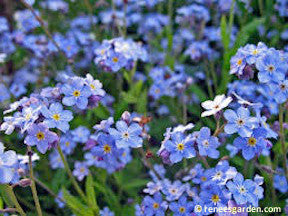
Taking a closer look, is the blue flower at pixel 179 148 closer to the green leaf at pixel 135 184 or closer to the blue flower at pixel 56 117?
the blue flower at pixel 56 117

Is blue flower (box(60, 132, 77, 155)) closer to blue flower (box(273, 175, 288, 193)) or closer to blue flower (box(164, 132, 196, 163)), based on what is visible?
blue flower (box(164, 132, 196, 163))

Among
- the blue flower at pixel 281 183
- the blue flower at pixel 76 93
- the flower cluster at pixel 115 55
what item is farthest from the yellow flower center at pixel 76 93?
the blue flower at pixel 281 183

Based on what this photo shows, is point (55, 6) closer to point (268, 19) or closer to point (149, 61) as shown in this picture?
point (149, 61)

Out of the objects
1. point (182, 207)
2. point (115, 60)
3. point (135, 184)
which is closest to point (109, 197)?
point (135, 184)

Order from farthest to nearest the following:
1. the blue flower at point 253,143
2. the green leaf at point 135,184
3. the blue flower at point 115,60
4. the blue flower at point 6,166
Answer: the green leaf at point 135,184, the blue flower at point 115,60, the blue flower at point 253,143, the blue flower at point 6,166

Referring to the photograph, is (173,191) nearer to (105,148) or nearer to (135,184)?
(105,148)

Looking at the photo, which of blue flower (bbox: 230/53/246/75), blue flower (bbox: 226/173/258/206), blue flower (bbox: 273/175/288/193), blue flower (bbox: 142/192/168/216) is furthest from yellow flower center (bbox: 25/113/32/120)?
blue flower (bbox: 273/175/288/193)

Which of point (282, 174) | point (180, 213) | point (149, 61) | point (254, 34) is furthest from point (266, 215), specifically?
point (149, 61)
